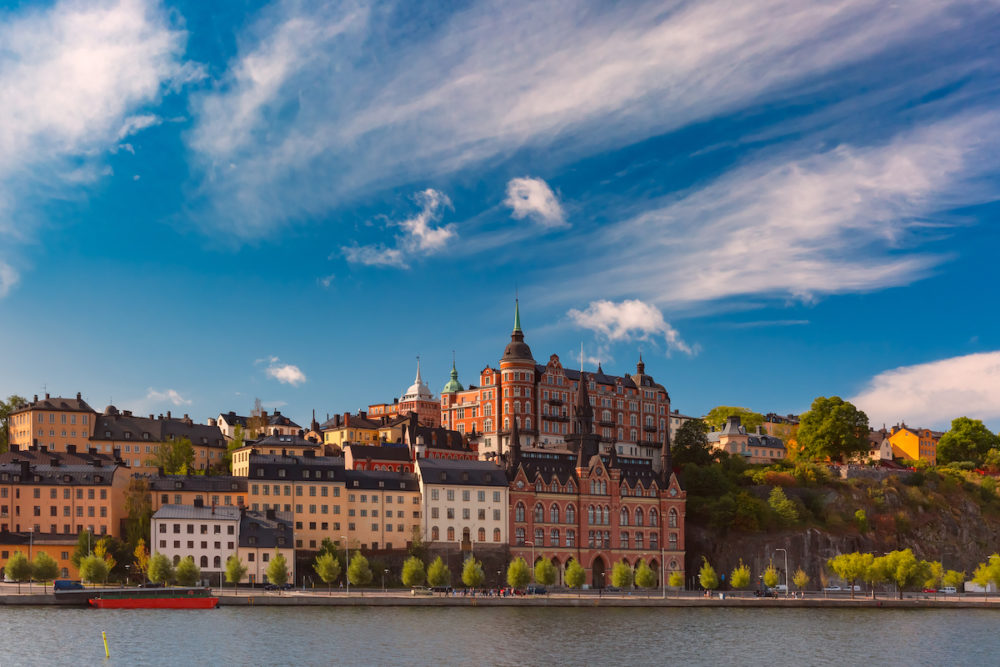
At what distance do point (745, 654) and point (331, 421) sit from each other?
4333 inches

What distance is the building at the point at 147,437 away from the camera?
156 metres

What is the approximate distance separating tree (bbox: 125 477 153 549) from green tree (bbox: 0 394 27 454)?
37.0 meters

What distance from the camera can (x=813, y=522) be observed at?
151 m

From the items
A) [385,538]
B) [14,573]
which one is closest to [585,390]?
[385,538]

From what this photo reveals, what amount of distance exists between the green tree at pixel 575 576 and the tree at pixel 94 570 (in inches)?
1906

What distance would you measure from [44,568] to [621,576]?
196 ft

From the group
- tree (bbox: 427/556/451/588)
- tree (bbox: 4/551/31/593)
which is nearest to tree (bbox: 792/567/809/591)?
tree (bbox: 427/556/451/588)

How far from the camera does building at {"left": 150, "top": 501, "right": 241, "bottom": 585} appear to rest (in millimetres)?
120062

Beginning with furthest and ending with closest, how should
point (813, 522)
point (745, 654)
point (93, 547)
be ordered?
1. point (813, 522)
2. point (93, 547)
3. point (745, 654)

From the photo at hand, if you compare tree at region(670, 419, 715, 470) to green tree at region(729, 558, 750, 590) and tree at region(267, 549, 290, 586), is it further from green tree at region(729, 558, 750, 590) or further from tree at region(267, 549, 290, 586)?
tree at region(267, 549, 290, 586)

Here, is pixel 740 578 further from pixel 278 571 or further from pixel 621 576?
pixel 278 571

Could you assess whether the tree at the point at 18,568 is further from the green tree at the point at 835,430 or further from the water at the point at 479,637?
the green tree at the point at 835,430

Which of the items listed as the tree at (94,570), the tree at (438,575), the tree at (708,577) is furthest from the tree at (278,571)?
the tree at (708,577)

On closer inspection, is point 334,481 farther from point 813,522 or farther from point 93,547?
point 813,522
